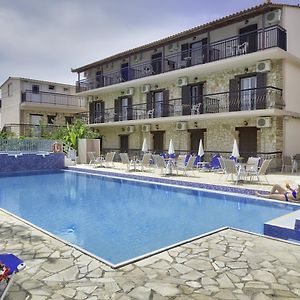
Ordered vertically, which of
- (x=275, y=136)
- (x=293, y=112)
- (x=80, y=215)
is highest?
(x=293, y=112)

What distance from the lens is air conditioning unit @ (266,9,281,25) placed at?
1586cm

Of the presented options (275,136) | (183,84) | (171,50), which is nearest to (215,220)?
(275,136)

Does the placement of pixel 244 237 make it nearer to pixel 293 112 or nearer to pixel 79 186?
pixel 79 186

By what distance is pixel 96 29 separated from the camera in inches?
501

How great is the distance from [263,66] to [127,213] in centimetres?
1173

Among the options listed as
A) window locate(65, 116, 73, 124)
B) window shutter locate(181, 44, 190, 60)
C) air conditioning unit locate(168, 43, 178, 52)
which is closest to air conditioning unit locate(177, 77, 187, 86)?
window shutter locate(181, 44, 190, 60)

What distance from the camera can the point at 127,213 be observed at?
8.31 meters

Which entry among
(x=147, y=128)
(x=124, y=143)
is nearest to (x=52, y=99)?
(x=124, y=143)

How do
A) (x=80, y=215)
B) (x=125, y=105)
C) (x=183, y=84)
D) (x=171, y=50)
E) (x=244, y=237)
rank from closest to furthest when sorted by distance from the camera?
(x=244, y=237), (x=80, y=215), (x=183, y=84), (x=171, y=50), (x=125, y=105)

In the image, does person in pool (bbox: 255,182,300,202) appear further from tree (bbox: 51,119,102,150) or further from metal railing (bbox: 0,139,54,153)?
tree (bbox: 51,119,102,150)

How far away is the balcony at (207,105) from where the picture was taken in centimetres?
1597

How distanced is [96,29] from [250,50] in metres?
8.61

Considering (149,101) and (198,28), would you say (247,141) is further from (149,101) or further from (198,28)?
(149,101)

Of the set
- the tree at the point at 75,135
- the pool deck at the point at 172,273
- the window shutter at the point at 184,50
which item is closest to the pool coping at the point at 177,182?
the tree at the point at 75,135
